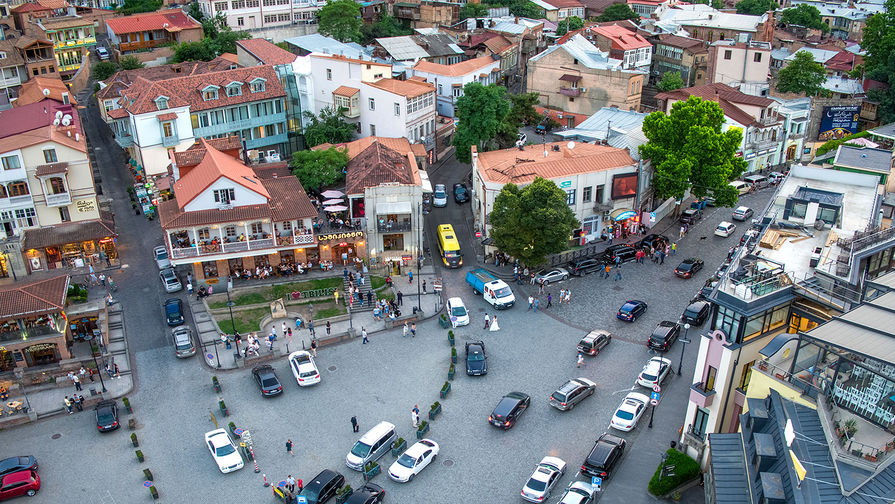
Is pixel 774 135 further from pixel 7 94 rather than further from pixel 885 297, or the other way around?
pixel 7 94

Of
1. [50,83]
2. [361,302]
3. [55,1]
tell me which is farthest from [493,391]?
[55,1]

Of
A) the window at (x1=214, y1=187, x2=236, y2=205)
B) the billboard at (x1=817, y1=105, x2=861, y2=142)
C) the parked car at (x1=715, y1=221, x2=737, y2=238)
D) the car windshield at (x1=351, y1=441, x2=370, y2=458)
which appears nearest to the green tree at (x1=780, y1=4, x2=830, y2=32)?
the billboard at (x1=817, y1=105, x2=861, y2=142)

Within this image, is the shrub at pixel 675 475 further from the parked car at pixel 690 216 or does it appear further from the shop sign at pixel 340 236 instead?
the parked car at pixel 690 216

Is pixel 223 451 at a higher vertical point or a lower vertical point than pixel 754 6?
lower

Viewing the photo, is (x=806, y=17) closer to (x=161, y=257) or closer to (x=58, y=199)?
(x=161, y=257)

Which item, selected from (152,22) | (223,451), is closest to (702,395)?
(223,451)
